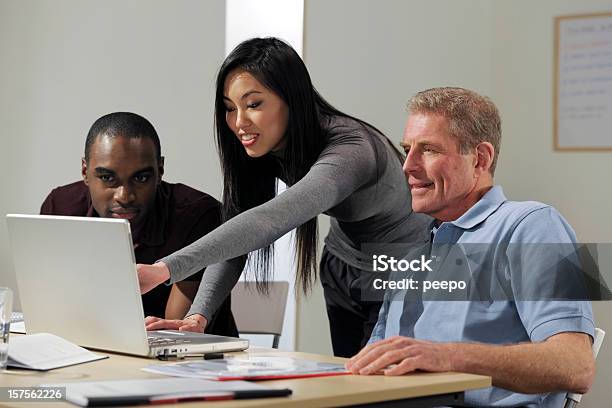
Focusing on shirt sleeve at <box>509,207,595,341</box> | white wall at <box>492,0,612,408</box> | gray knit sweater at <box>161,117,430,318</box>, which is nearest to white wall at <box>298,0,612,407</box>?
white wall at <box>492,0,612,408</box>

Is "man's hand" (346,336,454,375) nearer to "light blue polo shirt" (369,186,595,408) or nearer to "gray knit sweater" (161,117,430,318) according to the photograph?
"light blue polo shirt" (369,186,595,408)

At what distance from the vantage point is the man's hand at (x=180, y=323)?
1927 millimetres

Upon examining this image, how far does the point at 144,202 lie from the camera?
243 cm

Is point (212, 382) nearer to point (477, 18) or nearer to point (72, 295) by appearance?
point (72, 295)

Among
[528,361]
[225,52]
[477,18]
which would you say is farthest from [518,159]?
[528,361]

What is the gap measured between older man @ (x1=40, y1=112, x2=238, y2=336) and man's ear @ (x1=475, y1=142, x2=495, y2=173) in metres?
0.90

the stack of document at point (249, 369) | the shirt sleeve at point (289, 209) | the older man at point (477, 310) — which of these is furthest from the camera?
the shirt sleeve at point (289, 209)

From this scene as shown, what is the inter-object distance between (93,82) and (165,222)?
5.60 feet

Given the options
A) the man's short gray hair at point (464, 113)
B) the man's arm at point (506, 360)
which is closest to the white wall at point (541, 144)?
the man's short gray hair at point (464, 113)

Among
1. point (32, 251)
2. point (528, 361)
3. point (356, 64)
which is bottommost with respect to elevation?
point (528, 361)

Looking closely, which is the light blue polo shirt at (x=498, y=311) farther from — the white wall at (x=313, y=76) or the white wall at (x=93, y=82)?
the white wall at (x=93, y=82)

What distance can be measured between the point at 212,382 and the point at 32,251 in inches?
24.3

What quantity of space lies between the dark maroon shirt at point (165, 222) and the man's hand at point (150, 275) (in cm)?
74

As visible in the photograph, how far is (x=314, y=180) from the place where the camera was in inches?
82.4
